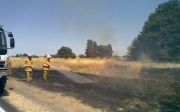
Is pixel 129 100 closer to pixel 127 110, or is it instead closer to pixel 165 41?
pixel 127 110

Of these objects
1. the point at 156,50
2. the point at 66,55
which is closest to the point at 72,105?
the point at 156,50

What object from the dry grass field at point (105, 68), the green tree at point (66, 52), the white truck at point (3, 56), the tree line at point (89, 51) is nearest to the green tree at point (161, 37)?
the tree line at point (89, 51)

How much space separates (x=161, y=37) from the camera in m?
48.5

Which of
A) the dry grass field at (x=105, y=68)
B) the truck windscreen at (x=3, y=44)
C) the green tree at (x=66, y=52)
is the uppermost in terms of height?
the green tree at (x=66, y=52)

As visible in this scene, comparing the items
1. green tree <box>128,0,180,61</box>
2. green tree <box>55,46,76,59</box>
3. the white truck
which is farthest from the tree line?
the white truck

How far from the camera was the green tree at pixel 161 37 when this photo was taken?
45.7m

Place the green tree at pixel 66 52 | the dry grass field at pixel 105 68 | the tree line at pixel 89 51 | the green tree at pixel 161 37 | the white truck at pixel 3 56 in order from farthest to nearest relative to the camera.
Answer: the green tree at pixel 66 52
the tree line at pixel 89 51
the green tree at pixel 161 37
the dry grass field at pixel 105 68
the white truck at pixel 3 56

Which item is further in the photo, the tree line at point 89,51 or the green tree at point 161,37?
the tree line at point 89,51

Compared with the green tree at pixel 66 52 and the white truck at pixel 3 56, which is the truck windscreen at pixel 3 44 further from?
the green tree at pixel 66 52

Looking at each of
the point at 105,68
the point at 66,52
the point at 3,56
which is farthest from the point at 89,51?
the point at 3,56

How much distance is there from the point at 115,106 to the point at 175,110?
216 cm

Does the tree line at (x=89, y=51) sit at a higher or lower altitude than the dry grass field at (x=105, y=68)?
higher

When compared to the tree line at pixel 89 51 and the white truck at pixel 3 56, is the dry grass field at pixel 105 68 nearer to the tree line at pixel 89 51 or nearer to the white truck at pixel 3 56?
the white truck at pixel 3 56

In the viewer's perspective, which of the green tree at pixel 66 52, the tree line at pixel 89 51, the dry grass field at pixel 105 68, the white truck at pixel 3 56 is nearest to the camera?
the white truck at pixel 3 56
